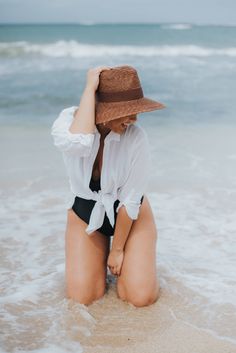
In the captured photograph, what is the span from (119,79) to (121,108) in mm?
177

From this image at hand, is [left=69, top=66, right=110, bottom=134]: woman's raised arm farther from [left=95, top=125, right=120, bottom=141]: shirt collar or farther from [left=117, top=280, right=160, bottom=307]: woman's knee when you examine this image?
[left=117, top=280, right=160, bottom=307]: woman's knee

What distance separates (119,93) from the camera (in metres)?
3.18

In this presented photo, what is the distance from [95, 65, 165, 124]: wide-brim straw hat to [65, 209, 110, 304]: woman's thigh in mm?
763

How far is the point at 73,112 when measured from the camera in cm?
342

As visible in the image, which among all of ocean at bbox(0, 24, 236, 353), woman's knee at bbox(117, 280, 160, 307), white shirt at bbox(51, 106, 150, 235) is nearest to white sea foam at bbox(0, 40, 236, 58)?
ocean at bbox(0, 24, 236, 353)

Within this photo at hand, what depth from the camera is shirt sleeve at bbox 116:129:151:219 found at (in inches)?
130

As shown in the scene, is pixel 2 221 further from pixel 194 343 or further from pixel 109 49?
pixel 109 49

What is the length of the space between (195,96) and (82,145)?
9.92 m

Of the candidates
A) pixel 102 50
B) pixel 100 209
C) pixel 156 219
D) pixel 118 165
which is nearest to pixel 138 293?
pixel 100 209

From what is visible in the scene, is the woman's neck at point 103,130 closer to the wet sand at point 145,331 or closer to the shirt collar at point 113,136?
the shirt collar at point 113,136

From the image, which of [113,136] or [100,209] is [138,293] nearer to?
[100,209]

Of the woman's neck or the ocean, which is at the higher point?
the woman's neck

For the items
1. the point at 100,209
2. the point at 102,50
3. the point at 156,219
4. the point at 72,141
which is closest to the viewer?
the point at 72,141

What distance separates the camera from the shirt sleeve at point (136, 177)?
10.9ft
